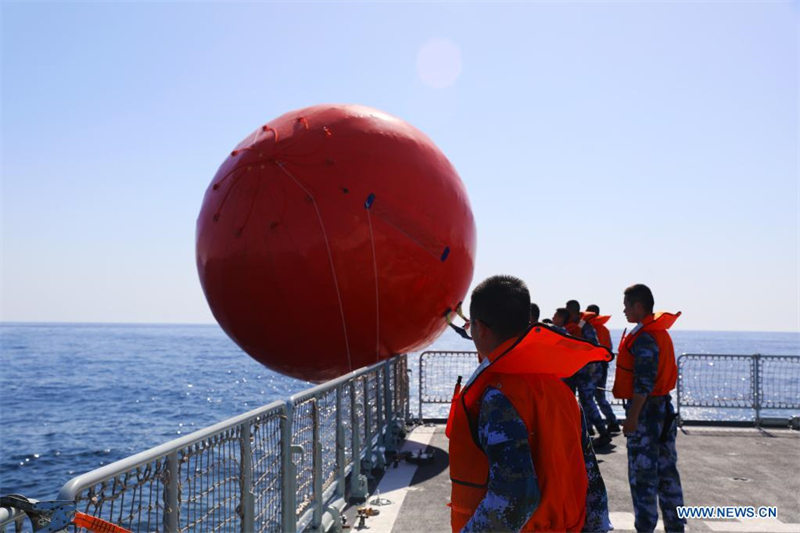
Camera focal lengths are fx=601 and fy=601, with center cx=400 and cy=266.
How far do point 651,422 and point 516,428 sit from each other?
140 inches

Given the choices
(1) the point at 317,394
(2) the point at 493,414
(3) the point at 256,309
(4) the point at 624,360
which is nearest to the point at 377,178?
(3) the point at 256,309

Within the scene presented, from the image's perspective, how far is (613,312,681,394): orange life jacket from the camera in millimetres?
5047

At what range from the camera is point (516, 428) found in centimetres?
202

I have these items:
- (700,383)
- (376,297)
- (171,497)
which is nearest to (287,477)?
(171,497)

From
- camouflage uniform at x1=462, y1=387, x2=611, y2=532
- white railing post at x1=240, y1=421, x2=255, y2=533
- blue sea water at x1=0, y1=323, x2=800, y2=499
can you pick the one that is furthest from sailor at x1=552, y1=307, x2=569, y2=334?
blue sea water at x1=0, y1=323, x2=800, y2=499

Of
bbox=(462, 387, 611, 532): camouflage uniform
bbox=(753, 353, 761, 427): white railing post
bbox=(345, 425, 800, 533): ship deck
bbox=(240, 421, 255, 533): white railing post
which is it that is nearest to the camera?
bbox=(462, 387, 611, 532): camouflage uniform

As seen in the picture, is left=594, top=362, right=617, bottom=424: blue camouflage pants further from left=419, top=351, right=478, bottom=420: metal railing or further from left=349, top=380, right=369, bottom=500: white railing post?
left=349, top=380, right=369, bottom=500: white railing post

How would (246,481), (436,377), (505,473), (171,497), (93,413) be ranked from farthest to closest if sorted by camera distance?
(93,413)
(436,377)
(246,481)
(171,497)
(505,473)

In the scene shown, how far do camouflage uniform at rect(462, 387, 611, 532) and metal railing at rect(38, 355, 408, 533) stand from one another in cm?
150

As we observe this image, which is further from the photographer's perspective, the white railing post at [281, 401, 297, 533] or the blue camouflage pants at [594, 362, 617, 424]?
the blue camouflage pants at [594, 362, 617, 424]

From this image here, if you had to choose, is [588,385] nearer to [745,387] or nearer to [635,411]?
[635,411]

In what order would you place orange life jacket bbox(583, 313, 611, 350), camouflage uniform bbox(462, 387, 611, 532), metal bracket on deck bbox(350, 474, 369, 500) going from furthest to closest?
orange life jacket bbox(583, 313, 611, 350)
metal bracket on deck bbox(350, 474, 369, 500)
camouflage uniform bbox(462, 387, 611, 532)

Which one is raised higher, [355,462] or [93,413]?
[355,462]

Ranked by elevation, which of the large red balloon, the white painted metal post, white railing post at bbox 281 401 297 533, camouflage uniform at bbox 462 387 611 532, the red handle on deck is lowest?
white railing post at bbox 281 401 297 533
